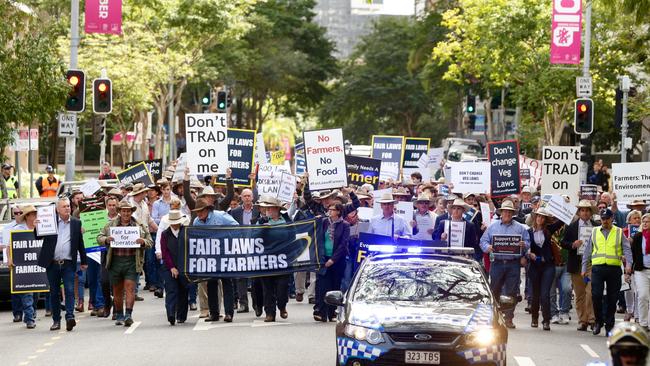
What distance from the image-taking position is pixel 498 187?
25.8 m

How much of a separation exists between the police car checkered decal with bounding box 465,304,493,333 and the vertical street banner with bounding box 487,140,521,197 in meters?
13.1

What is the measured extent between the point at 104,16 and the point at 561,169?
1147 cm

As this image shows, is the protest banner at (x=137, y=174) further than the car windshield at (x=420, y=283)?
Yes

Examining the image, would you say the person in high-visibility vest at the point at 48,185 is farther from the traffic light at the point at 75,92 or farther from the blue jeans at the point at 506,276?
the blue jeans at the point at 506,276

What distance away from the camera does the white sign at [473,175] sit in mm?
25016

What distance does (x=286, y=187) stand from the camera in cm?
A: 2370

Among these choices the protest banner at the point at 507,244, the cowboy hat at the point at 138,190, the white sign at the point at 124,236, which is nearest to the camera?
the white sign at the point at 124,236

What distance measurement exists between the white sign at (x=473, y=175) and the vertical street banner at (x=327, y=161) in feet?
7.17

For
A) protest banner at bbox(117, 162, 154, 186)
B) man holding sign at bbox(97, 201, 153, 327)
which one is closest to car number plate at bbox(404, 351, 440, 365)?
man holding sign at bbox(97, 201, 153, 327)

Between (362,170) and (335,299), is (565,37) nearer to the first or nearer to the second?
(362,170)

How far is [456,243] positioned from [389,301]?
6.19 meters

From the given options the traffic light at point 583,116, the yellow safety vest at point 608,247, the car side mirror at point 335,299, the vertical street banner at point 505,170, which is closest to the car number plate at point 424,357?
the car side mirror at point 335,299

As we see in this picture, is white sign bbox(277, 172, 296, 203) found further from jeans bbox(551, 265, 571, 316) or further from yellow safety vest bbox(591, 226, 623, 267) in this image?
yellow safety vest bbox(591, 226, 623, 267)

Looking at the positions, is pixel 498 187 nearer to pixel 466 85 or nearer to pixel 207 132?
pixel 207 132
